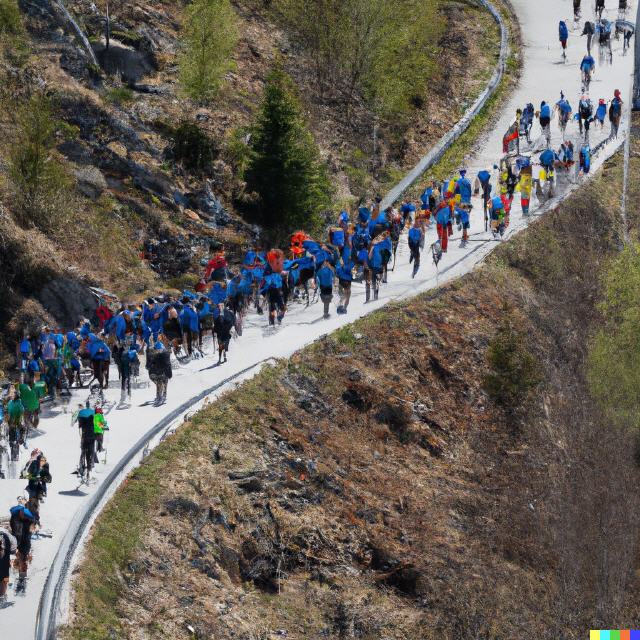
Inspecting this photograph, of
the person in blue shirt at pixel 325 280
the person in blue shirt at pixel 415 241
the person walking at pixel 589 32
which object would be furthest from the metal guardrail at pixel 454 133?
the person in blue shirt at pixel 325 280

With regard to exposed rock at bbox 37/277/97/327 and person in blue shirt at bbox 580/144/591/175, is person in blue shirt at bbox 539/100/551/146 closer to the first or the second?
person in blue shirt at bbox 580/144/591/175

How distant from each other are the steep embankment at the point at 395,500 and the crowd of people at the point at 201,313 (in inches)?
44.2

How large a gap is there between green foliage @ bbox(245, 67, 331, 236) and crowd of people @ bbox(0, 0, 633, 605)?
4.42 feet

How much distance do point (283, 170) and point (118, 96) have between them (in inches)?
302

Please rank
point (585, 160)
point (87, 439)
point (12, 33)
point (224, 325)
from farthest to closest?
1. point (585, 160)
2. point (12, 33)
3. point (224, 325)
4. point (87, 439)

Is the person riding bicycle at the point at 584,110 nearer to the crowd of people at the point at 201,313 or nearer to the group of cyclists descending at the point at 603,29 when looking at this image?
the crowd of people at the point at 201,313

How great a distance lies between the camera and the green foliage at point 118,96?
43312mm

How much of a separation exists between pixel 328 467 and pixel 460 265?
11804mm

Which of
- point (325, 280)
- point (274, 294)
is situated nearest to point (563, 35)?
point (325, 280)

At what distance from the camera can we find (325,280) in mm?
30578

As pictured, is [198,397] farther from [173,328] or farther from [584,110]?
[584,110]

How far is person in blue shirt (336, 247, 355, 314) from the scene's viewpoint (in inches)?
1229

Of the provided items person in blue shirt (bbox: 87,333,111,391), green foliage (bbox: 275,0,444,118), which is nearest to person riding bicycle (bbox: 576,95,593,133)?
green foliage (bbox: 275,0,444,118)

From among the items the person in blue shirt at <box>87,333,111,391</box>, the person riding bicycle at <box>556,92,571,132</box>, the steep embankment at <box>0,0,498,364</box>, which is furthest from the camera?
the person riding bicycle at <box>556,92,571,132</box>
